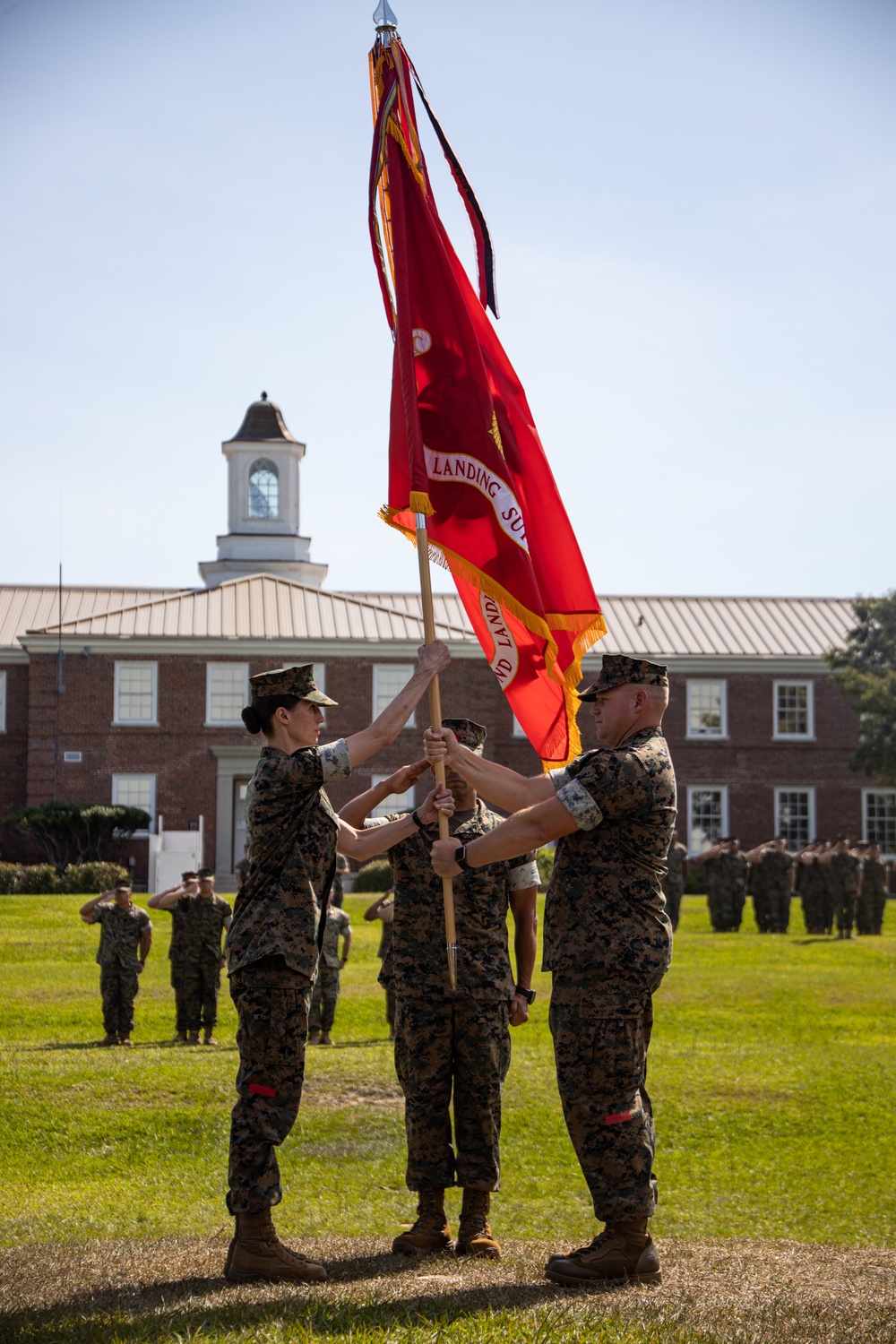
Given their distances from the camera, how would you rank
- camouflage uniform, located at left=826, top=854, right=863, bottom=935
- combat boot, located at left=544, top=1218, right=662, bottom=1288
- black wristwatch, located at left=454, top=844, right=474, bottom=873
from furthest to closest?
camouflage uniform, located at left=826, top=854, right=863, bottom=935, black wristwatch, located at left=454, top=844, right=474, bottom=873, combat boot, located at left=544, top=1218, right=662, bottom=1288

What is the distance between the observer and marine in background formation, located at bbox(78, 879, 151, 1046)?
15847 mm

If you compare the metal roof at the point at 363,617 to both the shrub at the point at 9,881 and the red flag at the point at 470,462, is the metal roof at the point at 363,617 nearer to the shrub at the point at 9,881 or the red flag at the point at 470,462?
the shrub at the point at 9,881

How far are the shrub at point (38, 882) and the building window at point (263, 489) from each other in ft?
87.4

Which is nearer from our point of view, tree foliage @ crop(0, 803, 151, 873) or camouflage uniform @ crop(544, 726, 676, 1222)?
camouflage uniform @ crop(544, 726, 676, 1222)

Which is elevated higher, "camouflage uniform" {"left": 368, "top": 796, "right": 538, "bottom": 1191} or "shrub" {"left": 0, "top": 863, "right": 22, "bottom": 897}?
"camouflage uniform" {"left": 368, "top": 796, "right": 538, "bottom": 1191}

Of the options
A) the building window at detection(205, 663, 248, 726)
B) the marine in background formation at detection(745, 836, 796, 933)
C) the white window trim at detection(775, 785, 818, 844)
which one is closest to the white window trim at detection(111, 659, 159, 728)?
the building window at detection(205, 663, 248, 726)

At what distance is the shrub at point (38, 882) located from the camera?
102 feet

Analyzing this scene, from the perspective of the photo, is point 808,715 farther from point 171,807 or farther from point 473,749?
point 473,749

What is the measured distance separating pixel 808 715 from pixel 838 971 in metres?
22.0

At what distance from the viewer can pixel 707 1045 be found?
1513 centimetres

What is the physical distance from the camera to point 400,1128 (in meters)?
11.0

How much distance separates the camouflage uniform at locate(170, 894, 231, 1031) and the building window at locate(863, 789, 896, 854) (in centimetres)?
3074

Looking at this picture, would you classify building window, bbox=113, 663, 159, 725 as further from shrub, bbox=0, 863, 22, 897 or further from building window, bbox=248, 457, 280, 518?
building window, bbox=248, 457, 280, 518

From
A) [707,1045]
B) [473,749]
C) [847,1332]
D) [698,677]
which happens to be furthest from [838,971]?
[698,677]
